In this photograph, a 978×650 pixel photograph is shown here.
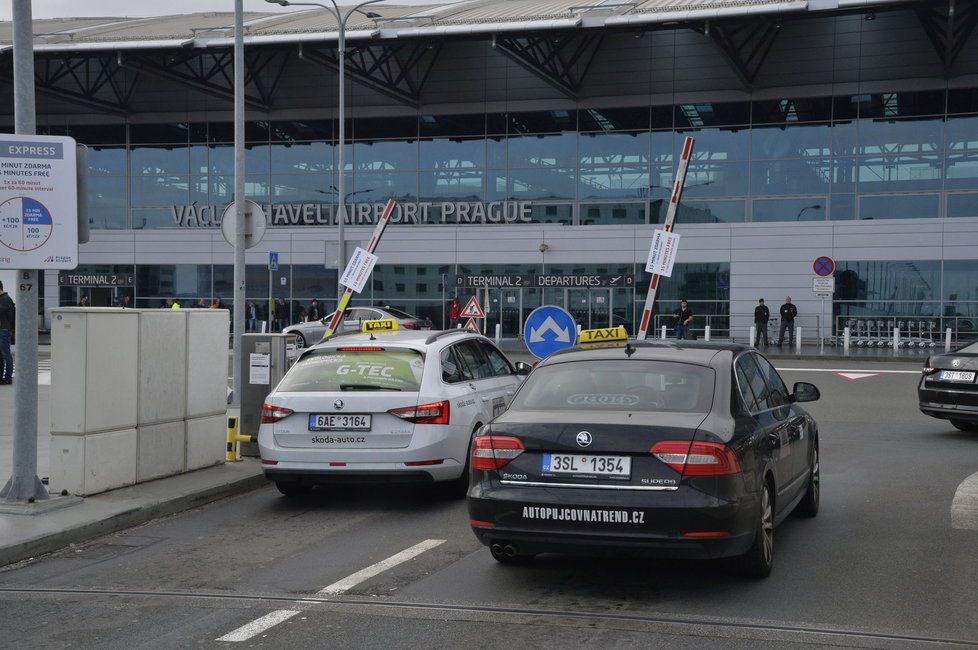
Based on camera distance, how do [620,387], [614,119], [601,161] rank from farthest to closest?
[601,161] < [614,119] < [620,387]

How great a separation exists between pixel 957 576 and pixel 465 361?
15.6 feet

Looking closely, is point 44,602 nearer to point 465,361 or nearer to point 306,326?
point 465,361

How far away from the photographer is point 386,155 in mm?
44250

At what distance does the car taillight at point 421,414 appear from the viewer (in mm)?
8703

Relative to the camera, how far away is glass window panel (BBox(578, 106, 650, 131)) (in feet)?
135

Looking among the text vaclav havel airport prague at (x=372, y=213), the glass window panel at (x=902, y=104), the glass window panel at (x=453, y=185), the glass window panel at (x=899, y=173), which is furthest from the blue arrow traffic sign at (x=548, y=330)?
the glass window panel at (x=453, y=185)

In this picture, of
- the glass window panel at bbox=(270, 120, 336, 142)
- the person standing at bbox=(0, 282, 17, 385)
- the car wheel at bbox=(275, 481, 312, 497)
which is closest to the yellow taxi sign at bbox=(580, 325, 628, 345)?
the car wheel at bbox=(275, 481, 312, 497)

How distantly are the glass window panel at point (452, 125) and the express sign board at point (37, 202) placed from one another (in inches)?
1385

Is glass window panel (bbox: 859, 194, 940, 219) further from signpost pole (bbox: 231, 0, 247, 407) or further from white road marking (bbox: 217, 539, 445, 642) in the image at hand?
white road marking (bbox: 217, 539, 445, 642)

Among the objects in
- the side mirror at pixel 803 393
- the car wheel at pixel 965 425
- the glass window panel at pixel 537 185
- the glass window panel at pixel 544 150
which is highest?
the glass window panel at pixel 544 150

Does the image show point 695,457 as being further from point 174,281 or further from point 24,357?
point 174,281

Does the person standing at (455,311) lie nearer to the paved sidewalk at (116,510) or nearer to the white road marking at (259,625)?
the paved sidewalk at (116,510)

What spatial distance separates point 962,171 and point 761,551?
3544 cm

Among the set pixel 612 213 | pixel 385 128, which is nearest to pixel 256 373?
pixel 612 213
